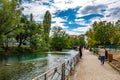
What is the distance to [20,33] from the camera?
65.2m

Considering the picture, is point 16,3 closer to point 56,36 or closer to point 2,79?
point 2,79

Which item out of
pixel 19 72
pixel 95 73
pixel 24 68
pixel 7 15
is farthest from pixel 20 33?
pixel 95 73

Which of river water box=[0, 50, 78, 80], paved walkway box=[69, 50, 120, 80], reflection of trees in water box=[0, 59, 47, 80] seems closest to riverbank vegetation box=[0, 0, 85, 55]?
river water box=[0, 50, 78, 80]

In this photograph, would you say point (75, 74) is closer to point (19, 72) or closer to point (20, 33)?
point (19, 72)

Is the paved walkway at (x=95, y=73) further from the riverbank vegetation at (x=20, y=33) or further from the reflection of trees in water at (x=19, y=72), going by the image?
the riverbank vegetation at (x=20, y=33)

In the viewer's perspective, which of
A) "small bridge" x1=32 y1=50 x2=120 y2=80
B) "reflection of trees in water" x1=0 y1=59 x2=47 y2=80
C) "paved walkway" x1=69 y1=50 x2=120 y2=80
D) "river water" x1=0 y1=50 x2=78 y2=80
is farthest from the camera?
"river water" x1=0 y1=50 x2=78 y2=80

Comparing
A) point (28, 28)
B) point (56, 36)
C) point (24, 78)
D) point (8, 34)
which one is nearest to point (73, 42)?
point (56, 36)

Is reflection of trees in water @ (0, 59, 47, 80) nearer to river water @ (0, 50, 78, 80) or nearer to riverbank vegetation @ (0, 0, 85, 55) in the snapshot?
river water @ (0, 50, 78, 80)

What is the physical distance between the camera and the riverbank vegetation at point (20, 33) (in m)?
43.5

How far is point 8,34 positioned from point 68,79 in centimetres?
3878

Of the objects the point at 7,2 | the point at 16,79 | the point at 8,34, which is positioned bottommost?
Result: the point at 16,79

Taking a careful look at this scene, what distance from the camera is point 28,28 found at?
67375 mm

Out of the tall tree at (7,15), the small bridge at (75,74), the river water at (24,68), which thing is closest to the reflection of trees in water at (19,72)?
the river water at (24,68)

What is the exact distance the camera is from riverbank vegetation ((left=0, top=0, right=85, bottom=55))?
Answer: 43500mm
